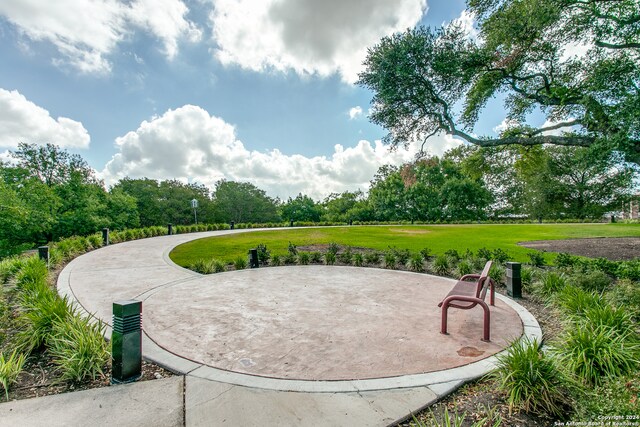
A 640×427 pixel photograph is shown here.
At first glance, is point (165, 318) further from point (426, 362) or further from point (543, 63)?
point (543, 63)

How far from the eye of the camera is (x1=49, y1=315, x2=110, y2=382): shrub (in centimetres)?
A: 290

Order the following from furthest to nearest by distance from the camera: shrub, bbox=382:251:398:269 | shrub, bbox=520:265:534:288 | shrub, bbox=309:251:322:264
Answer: shrub, bbox=309:251:322:264 < shrub, bbox=382:251:398:269 < shrub, bbox=520:265:534:288

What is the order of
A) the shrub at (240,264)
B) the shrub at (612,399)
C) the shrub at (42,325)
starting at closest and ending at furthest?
the shrub at (612,399) < the shrub at (42,325) < the shrub at (240,264)

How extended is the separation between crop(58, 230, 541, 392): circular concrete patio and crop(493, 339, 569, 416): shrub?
0.45 m

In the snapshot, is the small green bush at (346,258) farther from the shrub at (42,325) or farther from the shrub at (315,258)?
the shrub at (42,325)

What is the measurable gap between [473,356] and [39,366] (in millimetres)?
4774

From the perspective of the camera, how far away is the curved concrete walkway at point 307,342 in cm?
249

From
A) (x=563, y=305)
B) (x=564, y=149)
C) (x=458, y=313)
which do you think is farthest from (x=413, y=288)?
(x=564, y=149)

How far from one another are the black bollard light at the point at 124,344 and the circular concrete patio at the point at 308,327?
0.44 m

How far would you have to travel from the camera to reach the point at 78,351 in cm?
303

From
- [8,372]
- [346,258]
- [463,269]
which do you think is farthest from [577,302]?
[8,372]

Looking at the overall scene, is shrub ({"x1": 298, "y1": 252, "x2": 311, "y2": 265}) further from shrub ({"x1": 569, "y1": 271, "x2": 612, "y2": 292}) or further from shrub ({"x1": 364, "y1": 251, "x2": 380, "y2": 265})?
shrub ({"x1": 569, "y1": 271, "x2": 612, "y2": 292})

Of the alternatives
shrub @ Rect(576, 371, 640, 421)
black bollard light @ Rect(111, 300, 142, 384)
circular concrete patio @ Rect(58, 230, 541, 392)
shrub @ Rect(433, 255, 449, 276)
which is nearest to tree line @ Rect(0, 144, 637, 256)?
shrub @ Rect(433, 255, 449, 276)

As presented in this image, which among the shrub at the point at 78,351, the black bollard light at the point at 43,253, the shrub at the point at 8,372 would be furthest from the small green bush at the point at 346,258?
the black bollard light at the point at 43,253
